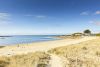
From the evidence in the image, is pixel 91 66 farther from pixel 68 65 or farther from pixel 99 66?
pixel 68 65

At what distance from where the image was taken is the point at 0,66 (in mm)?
12531

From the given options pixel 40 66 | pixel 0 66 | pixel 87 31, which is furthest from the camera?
pixel 87 31

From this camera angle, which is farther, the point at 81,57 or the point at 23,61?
the point at 81,57

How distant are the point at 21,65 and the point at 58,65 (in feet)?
10.1

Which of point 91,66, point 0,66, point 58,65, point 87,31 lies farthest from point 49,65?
point 87,31

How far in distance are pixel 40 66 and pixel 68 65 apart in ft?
7.54

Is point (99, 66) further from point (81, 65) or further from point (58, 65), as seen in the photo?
point (58, 65)

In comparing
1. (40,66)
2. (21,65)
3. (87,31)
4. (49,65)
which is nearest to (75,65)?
(49,65)

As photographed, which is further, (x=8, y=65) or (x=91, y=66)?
(x=8, y=65)

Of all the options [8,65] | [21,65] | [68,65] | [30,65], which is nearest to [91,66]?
[68,65]

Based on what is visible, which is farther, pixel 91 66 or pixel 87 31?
pixel 87 31

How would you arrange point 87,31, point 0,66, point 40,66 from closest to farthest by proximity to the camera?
point 40,66
point 0,66
point 87,31

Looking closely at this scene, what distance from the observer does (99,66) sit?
11.9 m

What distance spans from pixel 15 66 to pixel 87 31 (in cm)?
15353
